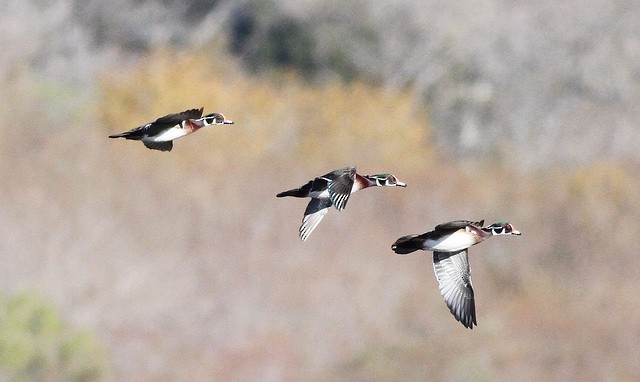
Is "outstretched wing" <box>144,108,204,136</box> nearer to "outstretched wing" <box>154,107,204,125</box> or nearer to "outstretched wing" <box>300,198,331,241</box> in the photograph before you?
"outstretched wing" <box>154,107,204,125</box>

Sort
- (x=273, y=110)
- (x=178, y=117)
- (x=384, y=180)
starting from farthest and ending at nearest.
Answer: (x=273, y=110)
(x=384, y=180)
(x=178, y=117)

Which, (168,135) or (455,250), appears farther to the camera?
(455,250)

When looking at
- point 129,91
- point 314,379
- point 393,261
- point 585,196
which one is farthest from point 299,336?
point 129,91

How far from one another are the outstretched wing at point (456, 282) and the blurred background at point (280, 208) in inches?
655

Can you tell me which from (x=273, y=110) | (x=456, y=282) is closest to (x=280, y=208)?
(x=273, y=110)

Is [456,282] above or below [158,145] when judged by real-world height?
below

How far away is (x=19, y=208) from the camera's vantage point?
30297mm

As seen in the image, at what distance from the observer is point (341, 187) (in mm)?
9031

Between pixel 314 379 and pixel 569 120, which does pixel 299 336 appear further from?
pixel 569 120

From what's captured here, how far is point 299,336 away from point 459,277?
20059 mm

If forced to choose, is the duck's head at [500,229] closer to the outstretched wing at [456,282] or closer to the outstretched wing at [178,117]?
the outstretched wing at [456,282]

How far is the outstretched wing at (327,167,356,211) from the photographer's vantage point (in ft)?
28.8

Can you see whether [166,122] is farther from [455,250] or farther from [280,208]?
[280,208]

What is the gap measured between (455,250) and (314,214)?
93 cm
